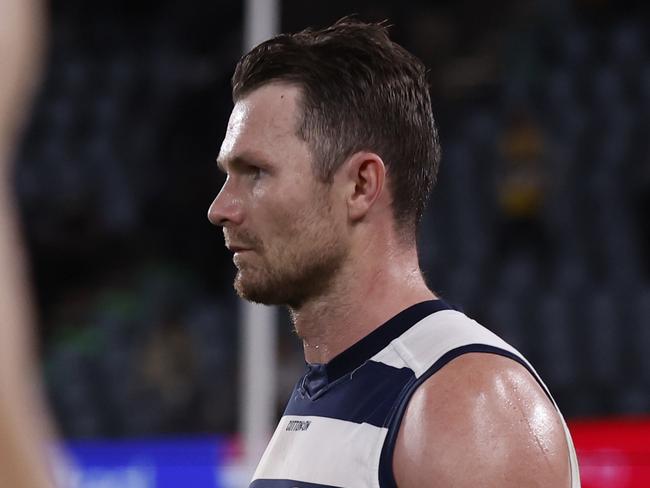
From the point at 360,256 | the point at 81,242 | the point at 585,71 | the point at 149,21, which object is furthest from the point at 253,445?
the point at 149,21

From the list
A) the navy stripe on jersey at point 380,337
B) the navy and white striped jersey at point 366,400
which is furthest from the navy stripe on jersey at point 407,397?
the navy stripe on jersey at point 380,337

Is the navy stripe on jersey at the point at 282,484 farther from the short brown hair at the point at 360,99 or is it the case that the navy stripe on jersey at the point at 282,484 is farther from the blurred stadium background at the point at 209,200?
the blurred stadium background at the point at 209,200

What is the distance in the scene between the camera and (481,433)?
1216 mm

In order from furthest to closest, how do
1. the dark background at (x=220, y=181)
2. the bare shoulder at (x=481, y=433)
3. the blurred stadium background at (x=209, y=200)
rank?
the dark background at (x=220, y=181), the blurred stadium background at (x=209, y=200), the bare shoulder at (x=481, y=433)

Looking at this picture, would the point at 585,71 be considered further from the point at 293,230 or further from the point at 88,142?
the point at 293,230

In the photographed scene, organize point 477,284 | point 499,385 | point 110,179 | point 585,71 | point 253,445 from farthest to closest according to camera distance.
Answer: point 110,179 → point 585,71 → point 477,284 → point 253,445 → point 499,385

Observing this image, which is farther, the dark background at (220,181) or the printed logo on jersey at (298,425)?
the dark background at (220,181)

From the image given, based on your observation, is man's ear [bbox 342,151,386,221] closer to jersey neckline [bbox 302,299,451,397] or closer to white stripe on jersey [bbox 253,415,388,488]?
jersey neckline [bbox 302,299,451,397]

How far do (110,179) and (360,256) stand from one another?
667 cm

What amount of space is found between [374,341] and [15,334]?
3.57 ft

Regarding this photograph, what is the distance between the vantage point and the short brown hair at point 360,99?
4.83 feet

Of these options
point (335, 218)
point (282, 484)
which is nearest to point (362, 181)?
point (335, 218)

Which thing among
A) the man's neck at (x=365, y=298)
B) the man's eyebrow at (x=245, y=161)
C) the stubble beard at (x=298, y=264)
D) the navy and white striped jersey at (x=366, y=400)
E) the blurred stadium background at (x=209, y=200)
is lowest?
the blurred stadium background at (x=209, y=200)

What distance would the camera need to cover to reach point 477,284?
6422 mm
